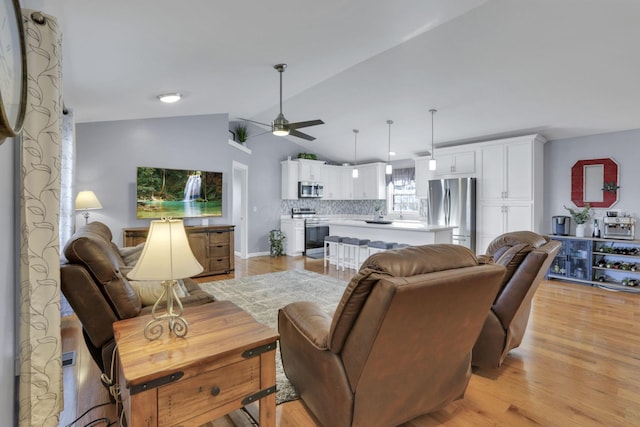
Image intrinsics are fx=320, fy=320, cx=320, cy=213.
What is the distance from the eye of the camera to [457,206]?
5.96m

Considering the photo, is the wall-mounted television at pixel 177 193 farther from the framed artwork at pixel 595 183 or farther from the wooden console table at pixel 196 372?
the framed artwork at pixel 595 183

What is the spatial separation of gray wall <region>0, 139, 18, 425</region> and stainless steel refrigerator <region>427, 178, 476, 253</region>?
5888 millimetres

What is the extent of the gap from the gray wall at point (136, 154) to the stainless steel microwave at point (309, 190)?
152cm

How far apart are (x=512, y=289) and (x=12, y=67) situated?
2831 millimetres

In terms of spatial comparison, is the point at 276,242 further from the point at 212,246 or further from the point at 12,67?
the point at 12,67

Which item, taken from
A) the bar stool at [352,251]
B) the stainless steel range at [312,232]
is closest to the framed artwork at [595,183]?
the bar stool at [352,251]

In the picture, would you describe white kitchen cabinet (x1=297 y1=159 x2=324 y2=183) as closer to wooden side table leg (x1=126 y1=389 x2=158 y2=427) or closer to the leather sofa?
the leather sofa

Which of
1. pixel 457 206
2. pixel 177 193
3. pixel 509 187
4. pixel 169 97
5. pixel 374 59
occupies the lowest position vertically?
pixel 457 206

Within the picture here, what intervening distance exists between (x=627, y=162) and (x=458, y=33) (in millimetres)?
3767

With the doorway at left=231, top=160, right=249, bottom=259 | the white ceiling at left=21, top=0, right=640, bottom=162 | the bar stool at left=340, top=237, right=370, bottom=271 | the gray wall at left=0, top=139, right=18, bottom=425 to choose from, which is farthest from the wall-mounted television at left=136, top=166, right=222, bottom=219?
the gray wall at left=0, top=139, right=18, bottom=425

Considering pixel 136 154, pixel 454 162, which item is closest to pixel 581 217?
pixel 454 162

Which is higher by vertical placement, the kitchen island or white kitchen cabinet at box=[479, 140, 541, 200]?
white kitchen cabinet at box=[479, 140, 541, 200]

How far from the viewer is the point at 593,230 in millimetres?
5102

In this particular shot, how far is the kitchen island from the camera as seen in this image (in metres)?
4.89
